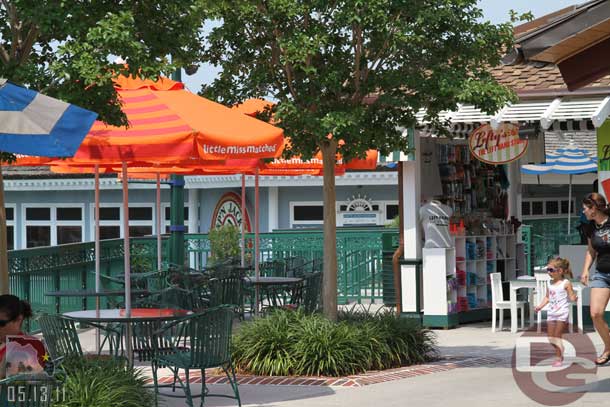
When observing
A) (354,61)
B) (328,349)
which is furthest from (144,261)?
(328,349)

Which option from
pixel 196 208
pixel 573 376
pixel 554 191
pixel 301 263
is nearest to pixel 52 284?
pixel 301 263

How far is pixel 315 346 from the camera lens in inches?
490

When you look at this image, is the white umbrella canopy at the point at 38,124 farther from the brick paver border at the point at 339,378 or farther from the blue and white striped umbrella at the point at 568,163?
the blue and white striped umbrella at the point at 568,163

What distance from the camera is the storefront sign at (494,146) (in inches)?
679

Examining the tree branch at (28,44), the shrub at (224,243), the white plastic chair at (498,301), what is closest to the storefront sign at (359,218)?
the shrub at (224,243)

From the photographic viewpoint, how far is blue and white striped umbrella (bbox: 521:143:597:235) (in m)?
29.0

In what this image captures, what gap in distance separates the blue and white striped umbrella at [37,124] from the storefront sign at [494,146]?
10009 mm

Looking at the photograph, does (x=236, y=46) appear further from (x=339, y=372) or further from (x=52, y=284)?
(x=52, y=284)

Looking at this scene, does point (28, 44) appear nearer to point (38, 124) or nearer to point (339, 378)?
point (38, 124)

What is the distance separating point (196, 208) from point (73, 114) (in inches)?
1000

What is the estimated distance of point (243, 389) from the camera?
11805 mm

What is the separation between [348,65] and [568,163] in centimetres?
1706

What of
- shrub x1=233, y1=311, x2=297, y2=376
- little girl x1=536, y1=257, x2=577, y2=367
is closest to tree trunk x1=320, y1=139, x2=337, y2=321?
shrub x1=233, y1=311, x2=297, y2=376

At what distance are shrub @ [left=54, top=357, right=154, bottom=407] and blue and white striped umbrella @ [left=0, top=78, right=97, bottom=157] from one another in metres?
1.81
